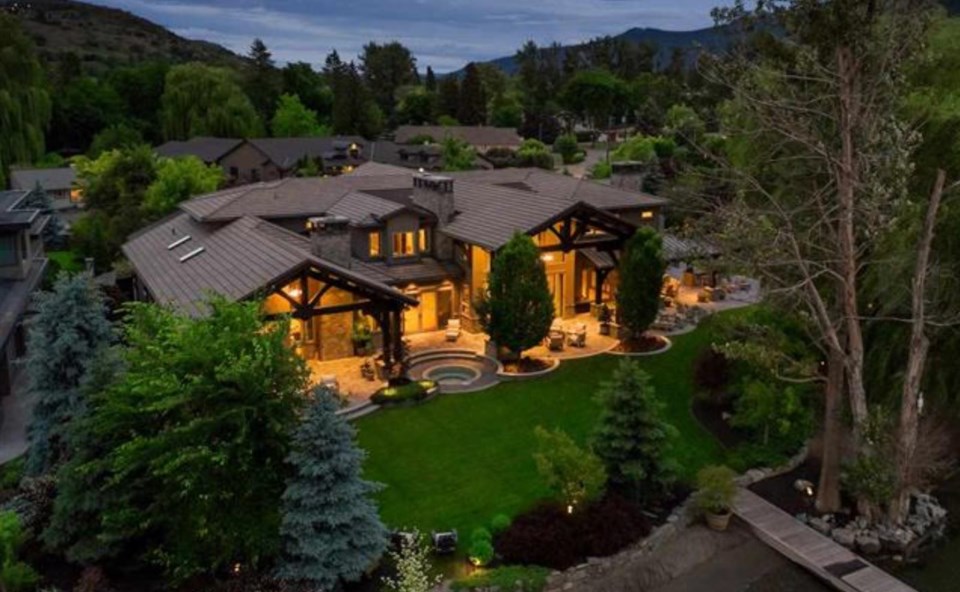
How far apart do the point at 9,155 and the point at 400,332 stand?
136 ft

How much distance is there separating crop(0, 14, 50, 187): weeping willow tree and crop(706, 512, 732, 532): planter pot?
49.7 meters

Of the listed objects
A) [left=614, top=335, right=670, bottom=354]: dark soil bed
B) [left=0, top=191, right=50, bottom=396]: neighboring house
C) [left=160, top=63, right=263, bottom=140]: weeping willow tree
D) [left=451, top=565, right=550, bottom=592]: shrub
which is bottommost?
[left=451, top=565, right=550, bottom=592]: shrub

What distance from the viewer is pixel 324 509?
47.1 feet

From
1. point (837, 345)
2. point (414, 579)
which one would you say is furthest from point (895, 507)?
point (414, 579)

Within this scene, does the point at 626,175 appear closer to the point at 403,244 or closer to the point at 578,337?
the point at 578,337

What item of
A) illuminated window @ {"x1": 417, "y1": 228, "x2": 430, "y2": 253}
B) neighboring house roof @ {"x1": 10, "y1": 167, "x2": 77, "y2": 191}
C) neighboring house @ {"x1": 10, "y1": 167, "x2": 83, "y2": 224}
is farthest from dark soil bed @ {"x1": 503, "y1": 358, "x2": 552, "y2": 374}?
neighboring house roof @ {"x1": 10, "y1": 167, "x2": 77, "y2": 191}

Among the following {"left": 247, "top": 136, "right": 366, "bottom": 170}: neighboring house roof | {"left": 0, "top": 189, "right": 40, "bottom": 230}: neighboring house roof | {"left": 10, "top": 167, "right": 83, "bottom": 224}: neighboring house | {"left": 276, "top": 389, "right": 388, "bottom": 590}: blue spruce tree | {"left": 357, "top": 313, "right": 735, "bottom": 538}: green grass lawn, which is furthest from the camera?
{"left": 247, "top": 136, "right": 366, "bottom": 170}: neighboring house roof

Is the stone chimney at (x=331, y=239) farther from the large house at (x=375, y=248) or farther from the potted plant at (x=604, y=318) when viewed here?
the potted plant at (x=604, y=318)

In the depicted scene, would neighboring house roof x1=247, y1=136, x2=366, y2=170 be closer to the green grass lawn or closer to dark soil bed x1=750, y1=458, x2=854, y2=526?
the green grass lawn

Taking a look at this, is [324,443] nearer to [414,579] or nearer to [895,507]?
[414,579]

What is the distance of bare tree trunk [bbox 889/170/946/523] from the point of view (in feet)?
52.3

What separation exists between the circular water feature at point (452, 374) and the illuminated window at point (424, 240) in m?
5.97

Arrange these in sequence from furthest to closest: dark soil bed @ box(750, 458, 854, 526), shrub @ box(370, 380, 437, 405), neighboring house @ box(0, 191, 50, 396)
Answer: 1. neighboring house @ box(0, 191, 50, 396)
2. shrub @ box(370, 380, 437, 405)
3. dark soil bed @ box(750, 458, 854, 526)

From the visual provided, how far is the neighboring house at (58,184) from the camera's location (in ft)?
192
